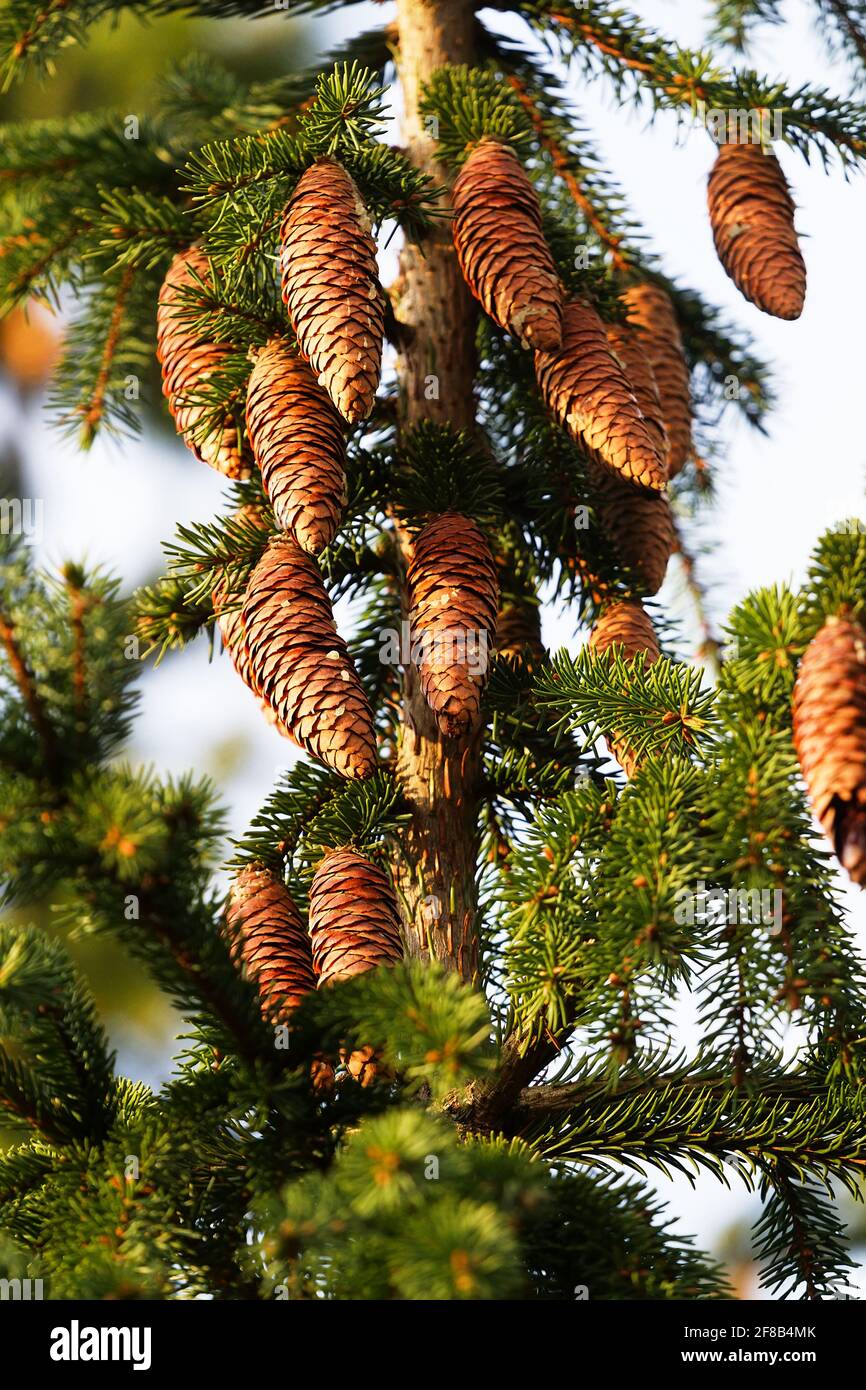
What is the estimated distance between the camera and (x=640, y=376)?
60.4 inches

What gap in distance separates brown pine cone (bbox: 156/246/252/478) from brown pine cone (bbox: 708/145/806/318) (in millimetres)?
587

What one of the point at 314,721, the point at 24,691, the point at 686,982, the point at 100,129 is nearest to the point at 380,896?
the point at 314,721

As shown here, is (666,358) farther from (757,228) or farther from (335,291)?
(335,291)

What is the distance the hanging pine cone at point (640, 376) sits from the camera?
1403mm

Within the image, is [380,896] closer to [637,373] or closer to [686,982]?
[686,982]

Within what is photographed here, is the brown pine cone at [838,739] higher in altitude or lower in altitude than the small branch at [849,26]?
lower

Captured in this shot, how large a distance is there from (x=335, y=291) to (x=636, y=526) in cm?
44

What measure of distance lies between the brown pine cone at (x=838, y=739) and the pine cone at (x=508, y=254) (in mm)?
557

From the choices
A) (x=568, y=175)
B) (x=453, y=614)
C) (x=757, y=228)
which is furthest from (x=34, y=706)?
(x=568, y=175)

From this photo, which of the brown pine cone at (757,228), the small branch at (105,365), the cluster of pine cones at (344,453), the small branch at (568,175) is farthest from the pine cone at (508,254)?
the small branch at (105,365)

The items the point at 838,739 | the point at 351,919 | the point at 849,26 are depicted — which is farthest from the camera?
the point at 849,26

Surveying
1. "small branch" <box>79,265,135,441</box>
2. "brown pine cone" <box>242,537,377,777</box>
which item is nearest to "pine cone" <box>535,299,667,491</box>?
"brown pine cone" <box>242,537,377,777</box>

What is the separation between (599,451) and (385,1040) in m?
0.67

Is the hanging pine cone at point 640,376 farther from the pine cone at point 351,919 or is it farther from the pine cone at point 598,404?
the pine cone at point 351,919
